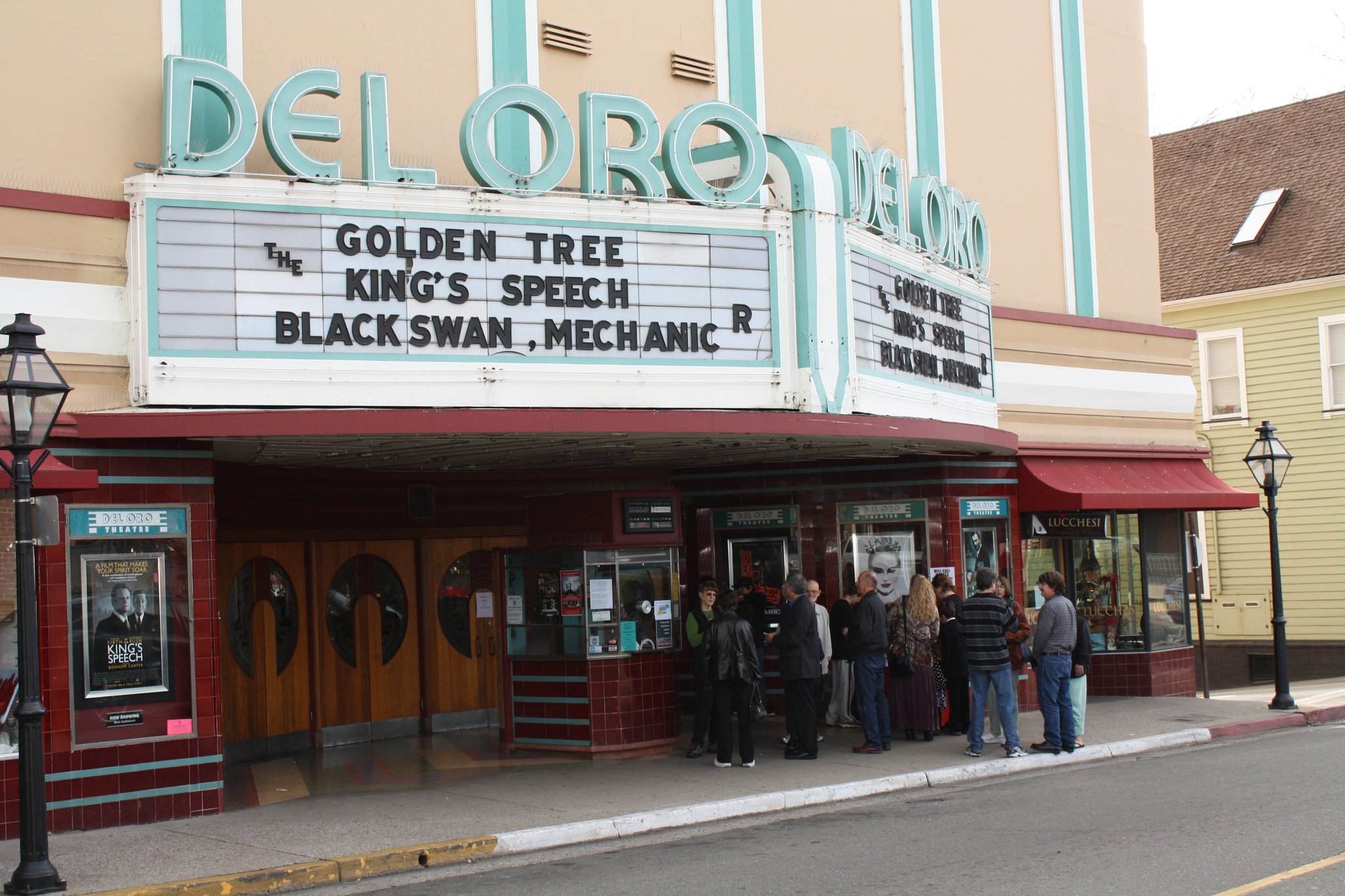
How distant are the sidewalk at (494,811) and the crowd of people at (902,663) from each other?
285mm

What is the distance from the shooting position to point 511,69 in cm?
1408

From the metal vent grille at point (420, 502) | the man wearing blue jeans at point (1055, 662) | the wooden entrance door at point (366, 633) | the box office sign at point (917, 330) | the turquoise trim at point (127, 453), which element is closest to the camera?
the turquoise trim at point (127, 453)

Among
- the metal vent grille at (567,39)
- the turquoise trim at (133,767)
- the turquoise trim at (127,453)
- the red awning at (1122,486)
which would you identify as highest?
the metal vent grille at (567,39)

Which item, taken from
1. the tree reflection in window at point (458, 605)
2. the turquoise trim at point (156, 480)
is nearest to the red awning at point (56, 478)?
the turquoise trim at point (156, 480)

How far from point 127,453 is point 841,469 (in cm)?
881

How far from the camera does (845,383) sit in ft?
43.4

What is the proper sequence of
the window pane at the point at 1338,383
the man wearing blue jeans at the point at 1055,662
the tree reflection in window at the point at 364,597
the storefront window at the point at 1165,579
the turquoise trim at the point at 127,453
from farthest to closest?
the window pane at the point at 1338,383 → the storefront window at the point at 1165,579 → the tree reflection in window at the point at 364,597 → the man wearing blue jeans at the point at 1055,662 → the turquoise trim at the point at 127,453

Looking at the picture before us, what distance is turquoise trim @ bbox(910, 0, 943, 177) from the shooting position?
18406mm

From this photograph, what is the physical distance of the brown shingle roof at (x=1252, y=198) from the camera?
2855cm

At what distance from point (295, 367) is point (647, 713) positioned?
17.6ft

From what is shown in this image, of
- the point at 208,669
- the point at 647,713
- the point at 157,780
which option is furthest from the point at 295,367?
the point at 647,713

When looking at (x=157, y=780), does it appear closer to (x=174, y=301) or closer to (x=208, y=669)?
(x=208, y=669)

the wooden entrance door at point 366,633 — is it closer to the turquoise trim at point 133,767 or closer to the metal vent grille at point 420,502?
the metal vent grille at point 420,502

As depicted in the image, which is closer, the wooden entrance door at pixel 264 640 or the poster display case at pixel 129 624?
the poster display case at pixel 129 624
